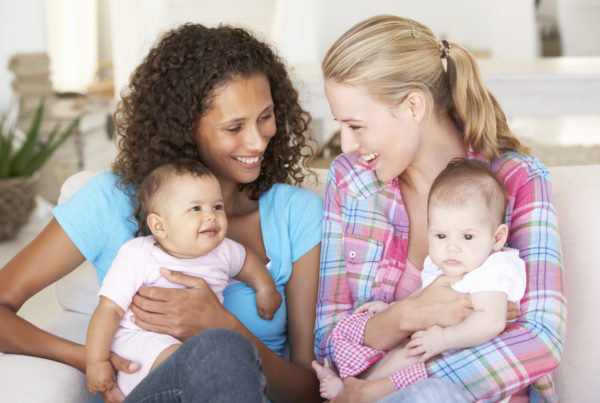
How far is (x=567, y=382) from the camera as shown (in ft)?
5.66

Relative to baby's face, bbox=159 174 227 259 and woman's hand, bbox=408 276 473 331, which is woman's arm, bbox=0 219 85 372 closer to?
baby's face, bbox=159 174 227 259

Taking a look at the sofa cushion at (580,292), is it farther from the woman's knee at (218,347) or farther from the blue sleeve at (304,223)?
the woman's knee at (218,347)

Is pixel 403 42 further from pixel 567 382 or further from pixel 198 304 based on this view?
pixel 567 382

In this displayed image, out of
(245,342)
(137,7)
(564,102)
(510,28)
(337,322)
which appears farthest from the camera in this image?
(510,28)

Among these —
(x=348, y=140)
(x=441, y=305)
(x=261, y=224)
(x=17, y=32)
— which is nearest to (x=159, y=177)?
(x=261, y=224)

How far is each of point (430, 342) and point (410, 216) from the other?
43 cm

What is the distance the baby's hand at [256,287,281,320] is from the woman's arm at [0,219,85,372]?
0.44 m

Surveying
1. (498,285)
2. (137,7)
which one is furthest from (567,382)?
(137,7)

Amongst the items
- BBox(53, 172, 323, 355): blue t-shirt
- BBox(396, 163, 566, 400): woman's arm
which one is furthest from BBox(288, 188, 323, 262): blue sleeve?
BBox(396, 163, 566, 400): woman's arm

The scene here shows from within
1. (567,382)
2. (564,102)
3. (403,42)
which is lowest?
(567,382)

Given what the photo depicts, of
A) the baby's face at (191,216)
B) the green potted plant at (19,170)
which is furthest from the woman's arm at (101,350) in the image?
the green potted plant at (19,170)

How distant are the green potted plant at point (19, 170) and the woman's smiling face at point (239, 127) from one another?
2475 mm

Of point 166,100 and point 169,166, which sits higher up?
point 166,100

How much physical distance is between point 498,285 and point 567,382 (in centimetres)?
48
